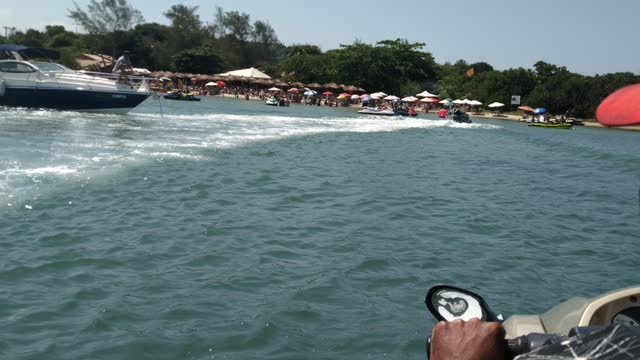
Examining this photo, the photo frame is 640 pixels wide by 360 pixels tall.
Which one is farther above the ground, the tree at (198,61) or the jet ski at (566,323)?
the tree at (198,61)

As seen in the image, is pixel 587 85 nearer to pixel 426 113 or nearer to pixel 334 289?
pixel 426 113

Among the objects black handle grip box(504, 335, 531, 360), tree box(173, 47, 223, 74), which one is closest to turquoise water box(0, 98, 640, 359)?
black handle grip box(504, 335, 531, 360)

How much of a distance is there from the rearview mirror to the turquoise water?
2.89 m

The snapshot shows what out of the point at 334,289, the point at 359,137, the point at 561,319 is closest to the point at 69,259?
the point at 334,289

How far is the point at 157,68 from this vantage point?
9988cm

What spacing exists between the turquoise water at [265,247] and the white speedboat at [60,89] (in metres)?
10.3

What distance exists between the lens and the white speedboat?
28.2 m

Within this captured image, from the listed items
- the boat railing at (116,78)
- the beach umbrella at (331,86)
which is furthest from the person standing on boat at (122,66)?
the beach umbrella at (331,86)

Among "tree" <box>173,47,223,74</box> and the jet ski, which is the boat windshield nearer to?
the jet ski

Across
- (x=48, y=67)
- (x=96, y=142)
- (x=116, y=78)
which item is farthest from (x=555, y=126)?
(x=96, y=142)

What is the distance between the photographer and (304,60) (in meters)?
87.1

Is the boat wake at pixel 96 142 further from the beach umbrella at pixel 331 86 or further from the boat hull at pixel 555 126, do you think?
the beach umbrella at pixel 331 86

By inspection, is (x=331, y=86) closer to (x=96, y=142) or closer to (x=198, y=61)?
(x=198, y=61)

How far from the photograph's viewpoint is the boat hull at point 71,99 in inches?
1110
